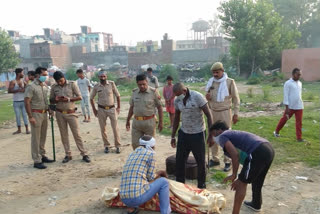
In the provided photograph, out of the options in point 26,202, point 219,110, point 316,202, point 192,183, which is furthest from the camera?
point 219,110

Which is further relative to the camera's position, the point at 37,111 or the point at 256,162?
the point at 37,111

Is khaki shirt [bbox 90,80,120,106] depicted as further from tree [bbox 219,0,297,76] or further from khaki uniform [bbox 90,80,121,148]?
tree [bbox 219,0,297,76]

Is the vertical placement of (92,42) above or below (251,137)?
above

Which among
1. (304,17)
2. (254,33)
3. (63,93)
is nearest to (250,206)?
(63,93)

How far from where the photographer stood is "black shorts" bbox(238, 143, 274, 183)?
3588 mm

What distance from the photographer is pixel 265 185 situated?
16.3 ft

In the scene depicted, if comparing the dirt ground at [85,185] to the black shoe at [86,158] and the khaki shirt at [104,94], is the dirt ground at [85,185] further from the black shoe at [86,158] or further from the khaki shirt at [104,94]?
the khaki shirt at [104,94]

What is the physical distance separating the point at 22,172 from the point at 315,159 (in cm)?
614

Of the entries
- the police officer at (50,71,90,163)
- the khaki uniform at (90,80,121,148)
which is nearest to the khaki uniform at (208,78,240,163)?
the khaki uniform at (90,80,121,148)

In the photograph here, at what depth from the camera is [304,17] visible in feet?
126

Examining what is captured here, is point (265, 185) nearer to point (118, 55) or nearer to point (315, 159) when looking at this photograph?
point (315, 159)

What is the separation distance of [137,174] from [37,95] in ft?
11.9

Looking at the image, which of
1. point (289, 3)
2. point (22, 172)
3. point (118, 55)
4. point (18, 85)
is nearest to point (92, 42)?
point (118, 55)

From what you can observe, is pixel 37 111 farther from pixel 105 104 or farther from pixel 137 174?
pixel 137 174
